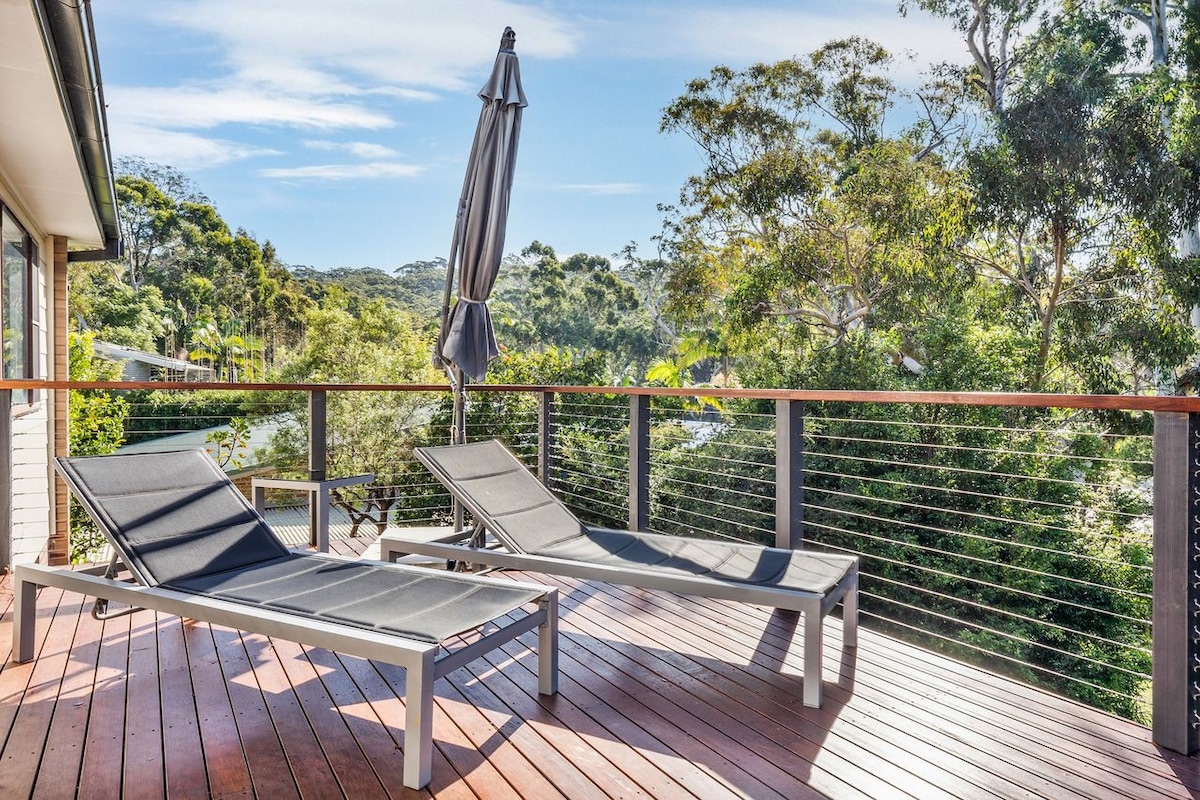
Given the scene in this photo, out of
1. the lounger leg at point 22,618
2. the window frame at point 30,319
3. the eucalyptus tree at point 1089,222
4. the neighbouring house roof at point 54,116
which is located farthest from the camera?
the eucalyptus tree at point 1089,222

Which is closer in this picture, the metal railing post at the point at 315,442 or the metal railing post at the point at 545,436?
the metal railing post at the point at 315,442

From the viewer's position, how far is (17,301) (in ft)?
17.7

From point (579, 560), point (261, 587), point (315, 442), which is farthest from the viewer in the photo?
point (315, 442)

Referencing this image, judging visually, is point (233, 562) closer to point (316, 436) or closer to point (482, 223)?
point (316, 436)

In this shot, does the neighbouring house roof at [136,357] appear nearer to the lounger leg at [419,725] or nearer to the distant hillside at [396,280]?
the distant hillside at [396,280]

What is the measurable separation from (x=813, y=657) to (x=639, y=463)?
190cm

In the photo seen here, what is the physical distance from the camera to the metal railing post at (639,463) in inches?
166

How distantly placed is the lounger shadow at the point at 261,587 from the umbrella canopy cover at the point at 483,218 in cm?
128

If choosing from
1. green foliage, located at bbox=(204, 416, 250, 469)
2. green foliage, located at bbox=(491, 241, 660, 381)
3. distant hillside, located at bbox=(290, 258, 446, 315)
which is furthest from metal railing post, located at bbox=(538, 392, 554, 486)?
distant hillside, located at bbox=(290, 258, 446, 315)

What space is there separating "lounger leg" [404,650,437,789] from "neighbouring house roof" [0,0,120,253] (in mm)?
2392

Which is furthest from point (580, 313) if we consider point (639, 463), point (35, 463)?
point (639, 463)

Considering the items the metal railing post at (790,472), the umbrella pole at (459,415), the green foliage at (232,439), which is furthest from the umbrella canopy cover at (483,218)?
the green foliage at (232,439)

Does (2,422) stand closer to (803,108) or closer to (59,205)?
(59,205)

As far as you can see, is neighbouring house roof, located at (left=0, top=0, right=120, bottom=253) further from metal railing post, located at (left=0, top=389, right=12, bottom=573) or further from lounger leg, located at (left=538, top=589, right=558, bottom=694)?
lounger leg, located at (left=538, top=589, right=558, bottom=694)
